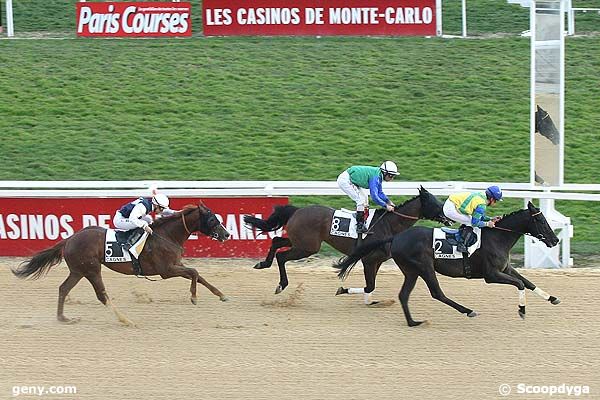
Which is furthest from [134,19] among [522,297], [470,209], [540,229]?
[522,297]

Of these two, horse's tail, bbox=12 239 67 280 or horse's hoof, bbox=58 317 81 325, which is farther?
horse's tail, bbox=12 239 67 280

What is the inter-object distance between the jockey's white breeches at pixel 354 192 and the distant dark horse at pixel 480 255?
0.99 meters

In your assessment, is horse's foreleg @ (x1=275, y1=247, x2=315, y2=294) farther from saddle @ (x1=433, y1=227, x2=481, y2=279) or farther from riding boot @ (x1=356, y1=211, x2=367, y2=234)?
saddle @ (x1=433, y1=227, x2=481, y2=279)

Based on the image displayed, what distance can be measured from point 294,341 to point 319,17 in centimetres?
1310

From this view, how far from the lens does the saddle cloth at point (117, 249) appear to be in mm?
10234

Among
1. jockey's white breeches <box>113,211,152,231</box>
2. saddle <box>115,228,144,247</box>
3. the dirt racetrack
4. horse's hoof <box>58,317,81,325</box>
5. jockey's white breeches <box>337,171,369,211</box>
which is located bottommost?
the dirt racetrack

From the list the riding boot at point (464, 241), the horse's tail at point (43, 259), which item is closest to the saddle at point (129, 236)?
the horse's tail at point (43, 259)

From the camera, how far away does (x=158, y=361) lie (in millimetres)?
8961

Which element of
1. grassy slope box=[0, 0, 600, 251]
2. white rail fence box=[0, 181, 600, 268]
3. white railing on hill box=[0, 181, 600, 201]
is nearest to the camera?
white rail fence box=[0, 181, 600, 268]

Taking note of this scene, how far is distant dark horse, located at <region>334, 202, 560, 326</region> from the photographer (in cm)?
991

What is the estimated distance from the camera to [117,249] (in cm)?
1025

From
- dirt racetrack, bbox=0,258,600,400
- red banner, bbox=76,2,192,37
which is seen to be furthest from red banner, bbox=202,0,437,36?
dirt racetrack, bbox=0,258,600,400

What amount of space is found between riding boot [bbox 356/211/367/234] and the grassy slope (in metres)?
3.69

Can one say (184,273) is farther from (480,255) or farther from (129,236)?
(480,255)
